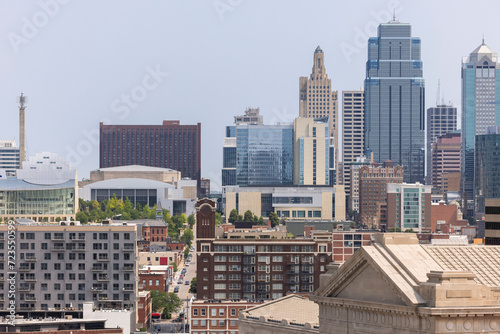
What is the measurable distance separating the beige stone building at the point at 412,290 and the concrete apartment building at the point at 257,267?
288 ft

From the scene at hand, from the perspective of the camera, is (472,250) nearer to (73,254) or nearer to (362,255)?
(362,255)

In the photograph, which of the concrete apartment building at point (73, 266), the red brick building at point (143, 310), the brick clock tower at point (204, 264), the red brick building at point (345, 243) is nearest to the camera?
the concrete apartment building at point (73, 266)

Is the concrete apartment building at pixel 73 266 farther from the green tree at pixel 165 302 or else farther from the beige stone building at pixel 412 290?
the beige stone building at pixel 412 290

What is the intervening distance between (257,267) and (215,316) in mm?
11946

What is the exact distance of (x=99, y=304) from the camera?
128m

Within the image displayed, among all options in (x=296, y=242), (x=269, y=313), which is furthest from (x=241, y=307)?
(x=269, y=313)

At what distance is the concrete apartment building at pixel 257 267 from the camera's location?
426ft

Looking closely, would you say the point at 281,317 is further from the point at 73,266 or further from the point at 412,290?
the point at 73,266

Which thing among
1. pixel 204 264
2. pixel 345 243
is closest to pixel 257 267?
pixel 204 264

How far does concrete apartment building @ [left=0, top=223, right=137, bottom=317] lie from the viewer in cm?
12756

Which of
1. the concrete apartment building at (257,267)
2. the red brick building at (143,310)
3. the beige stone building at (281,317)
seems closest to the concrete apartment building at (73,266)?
the concrete apartment building at (257,267)

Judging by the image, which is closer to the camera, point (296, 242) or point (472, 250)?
point (472, 250)

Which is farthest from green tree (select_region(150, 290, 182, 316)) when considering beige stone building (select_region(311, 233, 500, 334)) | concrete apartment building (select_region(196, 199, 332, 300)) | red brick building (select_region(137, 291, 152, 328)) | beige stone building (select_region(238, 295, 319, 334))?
beige stone building (select_region(311, 233, 500, 334))

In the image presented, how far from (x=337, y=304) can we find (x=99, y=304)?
89142 millimetres
